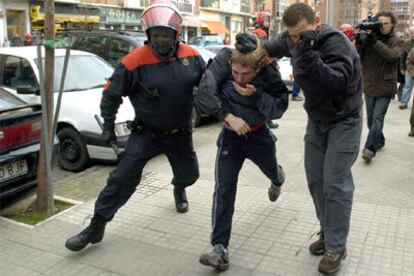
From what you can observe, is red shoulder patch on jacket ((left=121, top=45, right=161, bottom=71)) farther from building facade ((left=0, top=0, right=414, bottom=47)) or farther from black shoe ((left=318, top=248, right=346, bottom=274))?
building facade ((left=0, top=0, right=414, bottom=47))

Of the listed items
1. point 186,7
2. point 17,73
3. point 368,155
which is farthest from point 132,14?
point 368,155

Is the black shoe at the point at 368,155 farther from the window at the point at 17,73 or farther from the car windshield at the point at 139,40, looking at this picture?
the car windshield at the point at 139,40

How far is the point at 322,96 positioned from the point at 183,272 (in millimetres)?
1511

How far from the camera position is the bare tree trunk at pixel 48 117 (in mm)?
4414

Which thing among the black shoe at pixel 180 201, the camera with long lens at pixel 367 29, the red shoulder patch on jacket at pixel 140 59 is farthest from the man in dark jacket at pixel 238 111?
the camera with long lens at pixel 367 29

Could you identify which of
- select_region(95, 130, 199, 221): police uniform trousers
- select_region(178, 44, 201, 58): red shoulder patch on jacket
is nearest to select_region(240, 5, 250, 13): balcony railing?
select_region(178, 44, 201, 58): red shoulder patch on jacket

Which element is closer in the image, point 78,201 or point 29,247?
point 29,247

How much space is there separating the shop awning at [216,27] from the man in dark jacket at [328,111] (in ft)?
144

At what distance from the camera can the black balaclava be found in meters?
3.62

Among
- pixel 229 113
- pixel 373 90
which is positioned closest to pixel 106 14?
pixel 373 90

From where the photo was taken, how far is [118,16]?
3628 cm

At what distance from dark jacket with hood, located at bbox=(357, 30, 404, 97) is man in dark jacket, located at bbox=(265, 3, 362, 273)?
2831mm

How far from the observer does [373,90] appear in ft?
20.2

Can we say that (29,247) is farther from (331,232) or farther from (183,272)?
(331,232)
